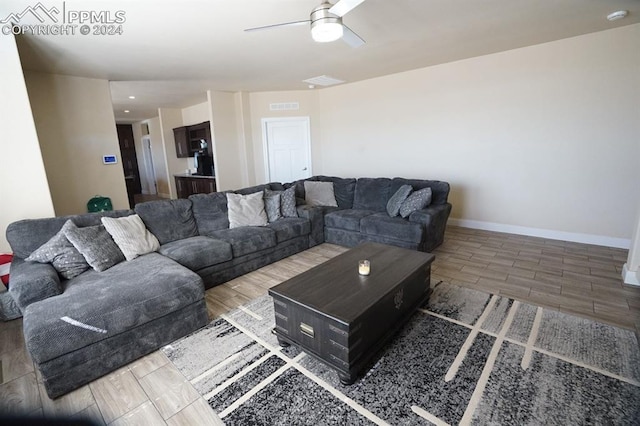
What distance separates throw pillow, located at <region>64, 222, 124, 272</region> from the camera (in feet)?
8.30

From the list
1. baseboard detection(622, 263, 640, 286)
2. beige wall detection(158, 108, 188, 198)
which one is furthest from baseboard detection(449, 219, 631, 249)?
beige wall detection(158, 108, 188, 198)

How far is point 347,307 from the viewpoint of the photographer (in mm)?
1802

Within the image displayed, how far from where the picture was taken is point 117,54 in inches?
137

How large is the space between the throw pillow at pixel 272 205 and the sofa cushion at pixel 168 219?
0.96 metres

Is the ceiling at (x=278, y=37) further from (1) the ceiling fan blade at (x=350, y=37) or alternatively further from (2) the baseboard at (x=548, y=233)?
(2) the baseboard at (x=548, y=233)

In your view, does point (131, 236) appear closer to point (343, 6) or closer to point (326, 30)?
point (326, 30)

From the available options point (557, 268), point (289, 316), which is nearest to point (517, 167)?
point (557, 268)

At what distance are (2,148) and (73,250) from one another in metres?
1.25

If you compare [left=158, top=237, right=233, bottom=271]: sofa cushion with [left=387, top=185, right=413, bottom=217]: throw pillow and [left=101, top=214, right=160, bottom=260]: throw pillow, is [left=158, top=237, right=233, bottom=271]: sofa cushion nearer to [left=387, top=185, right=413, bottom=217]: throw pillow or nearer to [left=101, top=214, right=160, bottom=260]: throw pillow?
[left=101, top=214, right=160, bottom=260]: throw pillow

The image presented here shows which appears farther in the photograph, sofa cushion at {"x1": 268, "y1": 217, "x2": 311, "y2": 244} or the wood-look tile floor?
sofa cushion at {"x1": 268, "y1": 217, "x2": 311, "y2": 244}

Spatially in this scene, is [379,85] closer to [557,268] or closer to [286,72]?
[286,72]

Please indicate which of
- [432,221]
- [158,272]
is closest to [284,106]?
[432,221]

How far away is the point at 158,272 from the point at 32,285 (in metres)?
0.77

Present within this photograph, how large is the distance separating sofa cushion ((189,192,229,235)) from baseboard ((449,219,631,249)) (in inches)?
148
